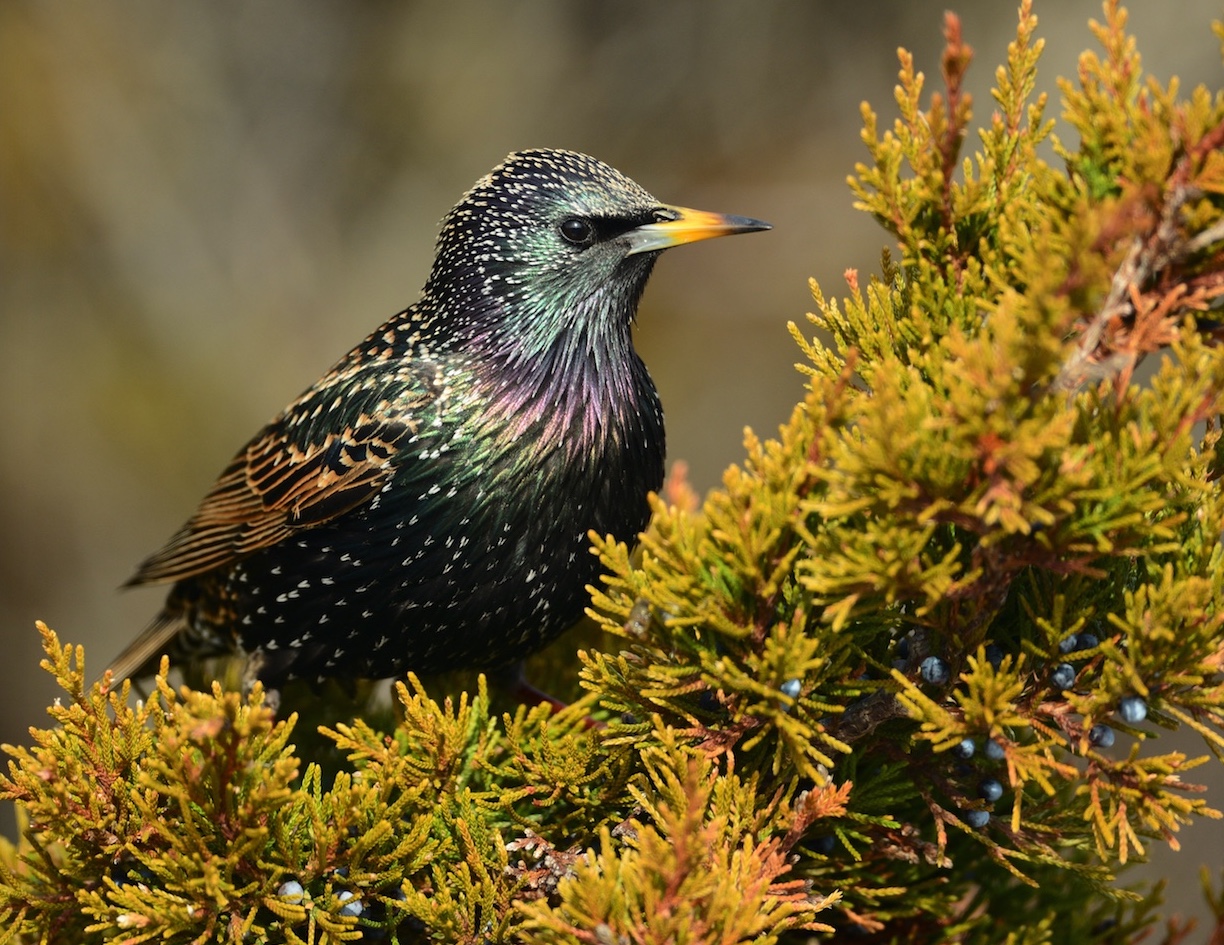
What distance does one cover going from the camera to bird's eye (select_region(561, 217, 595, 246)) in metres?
2.18

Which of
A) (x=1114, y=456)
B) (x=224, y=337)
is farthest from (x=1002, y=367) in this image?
(x=224, y=337)

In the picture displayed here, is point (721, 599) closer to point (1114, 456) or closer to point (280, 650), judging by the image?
point (1114, 456)

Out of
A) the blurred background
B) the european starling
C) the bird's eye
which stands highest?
the blurred background

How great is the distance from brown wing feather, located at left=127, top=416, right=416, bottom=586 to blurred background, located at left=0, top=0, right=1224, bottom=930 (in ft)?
12.3

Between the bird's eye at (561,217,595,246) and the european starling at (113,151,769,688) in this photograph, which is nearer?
the european starling at (113,151,769,688)

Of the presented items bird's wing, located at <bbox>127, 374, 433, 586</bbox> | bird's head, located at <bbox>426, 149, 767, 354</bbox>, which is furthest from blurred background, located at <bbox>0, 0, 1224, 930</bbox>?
bird's head, located at <bbox>426, 149, 767, 354</bbox>

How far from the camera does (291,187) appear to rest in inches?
260

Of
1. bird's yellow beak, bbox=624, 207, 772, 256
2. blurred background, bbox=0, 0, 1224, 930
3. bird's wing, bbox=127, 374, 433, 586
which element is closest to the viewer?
bird's yellow beak, bbox=624, 207, 772, 256

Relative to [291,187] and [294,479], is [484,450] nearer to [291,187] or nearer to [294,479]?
[294,479]

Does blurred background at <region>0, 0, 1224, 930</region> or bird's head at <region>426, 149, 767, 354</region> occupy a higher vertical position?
blurred background at <region>0, 0, 1224, 930</region>

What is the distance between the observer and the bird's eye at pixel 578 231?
2184 millimetres

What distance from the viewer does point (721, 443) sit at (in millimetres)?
7027

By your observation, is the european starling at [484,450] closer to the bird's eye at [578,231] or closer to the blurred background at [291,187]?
the bird's eye at [578,231]

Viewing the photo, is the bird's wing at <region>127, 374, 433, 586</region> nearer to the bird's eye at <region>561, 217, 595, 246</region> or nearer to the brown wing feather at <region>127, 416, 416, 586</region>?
the brown wing feather at <region>127, 416, 416, 586</region>
